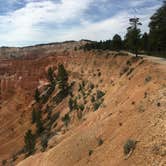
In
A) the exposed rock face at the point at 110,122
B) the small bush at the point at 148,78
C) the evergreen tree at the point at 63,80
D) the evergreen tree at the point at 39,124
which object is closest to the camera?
the exposed rock face at the point at 110,122

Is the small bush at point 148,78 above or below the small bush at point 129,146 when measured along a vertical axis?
above

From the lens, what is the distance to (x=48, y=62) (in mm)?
82125

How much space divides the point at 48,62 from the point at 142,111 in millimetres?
62044

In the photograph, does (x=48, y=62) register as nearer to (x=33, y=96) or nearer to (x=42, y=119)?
(x=33, y=96)

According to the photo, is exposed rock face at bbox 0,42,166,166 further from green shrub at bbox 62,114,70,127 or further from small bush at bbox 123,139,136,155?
green shrub at bbox 62,114,70,127

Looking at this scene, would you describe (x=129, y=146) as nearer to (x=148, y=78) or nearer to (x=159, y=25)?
(x=148, y=78)

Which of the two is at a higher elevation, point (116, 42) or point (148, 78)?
point (116, 42)

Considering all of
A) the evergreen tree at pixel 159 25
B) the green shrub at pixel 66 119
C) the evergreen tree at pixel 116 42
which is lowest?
the green shrub at pixel 66 119

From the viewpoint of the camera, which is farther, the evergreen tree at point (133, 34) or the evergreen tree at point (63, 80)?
the evergreen tree at point (63, 80)

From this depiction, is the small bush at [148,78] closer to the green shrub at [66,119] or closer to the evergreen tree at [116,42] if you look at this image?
the green shrub at [66,119]

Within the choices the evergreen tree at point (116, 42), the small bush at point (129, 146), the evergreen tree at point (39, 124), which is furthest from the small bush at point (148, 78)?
the evergreen tree at point (116, 42)

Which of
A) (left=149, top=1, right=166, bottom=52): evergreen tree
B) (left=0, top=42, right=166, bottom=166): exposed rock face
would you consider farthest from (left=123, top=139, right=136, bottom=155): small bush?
(left=149, top=1, right=166, bottom=52): evergreen tree

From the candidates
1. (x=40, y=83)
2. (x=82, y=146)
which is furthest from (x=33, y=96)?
(x=82, y=146)

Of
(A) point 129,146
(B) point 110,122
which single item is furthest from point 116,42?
(A) point 129,146
